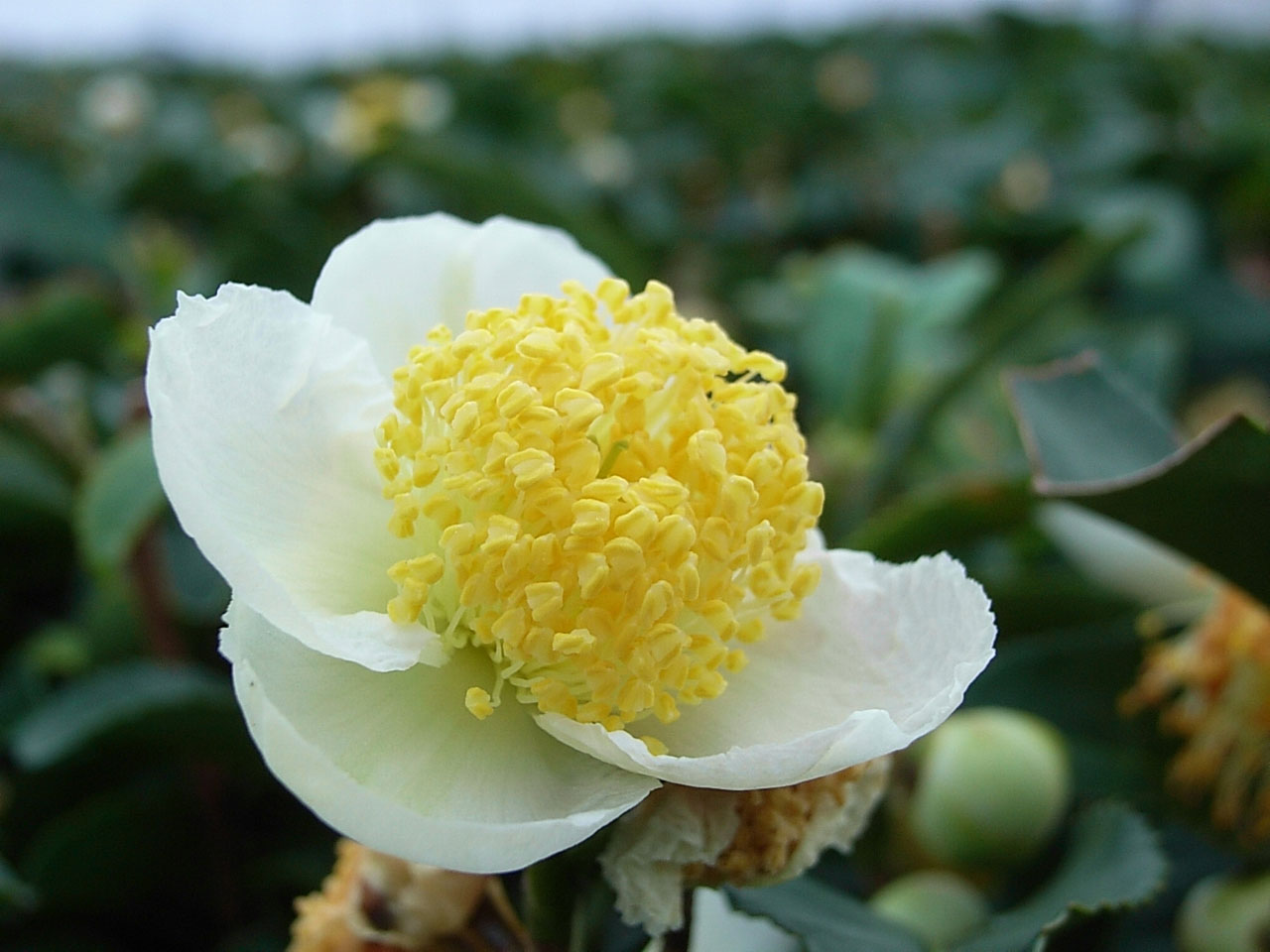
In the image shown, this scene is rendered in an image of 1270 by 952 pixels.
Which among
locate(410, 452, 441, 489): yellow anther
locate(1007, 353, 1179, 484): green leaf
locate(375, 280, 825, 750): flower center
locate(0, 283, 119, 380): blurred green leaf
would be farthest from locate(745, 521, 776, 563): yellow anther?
locate(0, 283, 119, 380): blurred green leaf

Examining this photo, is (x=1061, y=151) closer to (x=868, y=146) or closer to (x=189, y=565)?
(x=868, y=146)

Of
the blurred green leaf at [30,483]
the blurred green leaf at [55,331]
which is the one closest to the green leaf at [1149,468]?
the blurred green leaf at [30,483]

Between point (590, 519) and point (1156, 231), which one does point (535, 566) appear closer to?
point (590, 519)

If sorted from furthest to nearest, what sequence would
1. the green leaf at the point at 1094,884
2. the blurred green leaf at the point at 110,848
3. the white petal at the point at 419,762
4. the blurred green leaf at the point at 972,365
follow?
the blurred green leaf at the point at 972,365
the blurred green leaf at the point at 110,848
the green leaf at the point at 1094,884
the white petal at the point at 419,762

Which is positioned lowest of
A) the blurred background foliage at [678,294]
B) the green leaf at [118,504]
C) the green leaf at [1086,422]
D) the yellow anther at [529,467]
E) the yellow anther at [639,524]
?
the blurred background foliage at [678,294]

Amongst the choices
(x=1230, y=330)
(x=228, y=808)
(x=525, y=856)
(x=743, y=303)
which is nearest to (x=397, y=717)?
(x=525, y=856)


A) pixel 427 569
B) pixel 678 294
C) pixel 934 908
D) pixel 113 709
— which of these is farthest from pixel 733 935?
pixel 678 294

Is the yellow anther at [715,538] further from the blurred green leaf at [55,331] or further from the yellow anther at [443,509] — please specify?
the blurred green leaf at [55,331]
